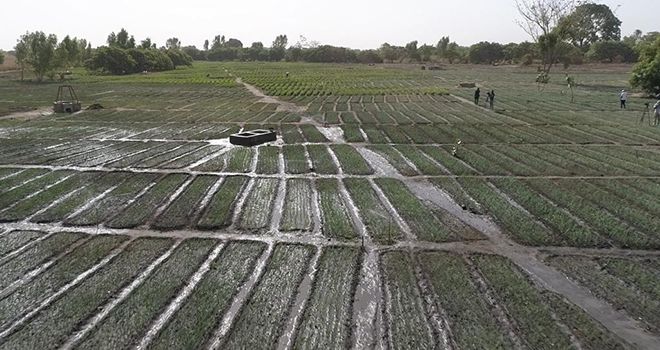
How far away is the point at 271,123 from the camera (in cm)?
3062

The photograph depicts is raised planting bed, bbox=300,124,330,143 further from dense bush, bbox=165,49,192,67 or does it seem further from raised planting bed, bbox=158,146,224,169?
dense bush, bbox=165,49,192,67

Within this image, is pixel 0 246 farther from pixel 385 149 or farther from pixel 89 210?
pixel 385 149

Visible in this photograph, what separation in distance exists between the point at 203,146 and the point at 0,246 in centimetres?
1230

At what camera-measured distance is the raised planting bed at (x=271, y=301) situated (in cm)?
833


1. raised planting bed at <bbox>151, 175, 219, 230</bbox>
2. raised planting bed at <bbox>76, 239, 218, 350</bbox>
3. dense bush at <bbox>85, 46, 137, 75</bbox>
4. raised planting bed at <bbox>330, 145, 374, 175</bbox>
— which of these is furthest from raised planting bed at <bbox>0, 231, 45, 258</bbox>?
dense bush at <bbox>85, 46, 137, 75</bbox>

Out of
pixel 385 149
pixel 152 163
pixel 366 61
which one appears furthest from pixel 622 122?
pixel 366 61

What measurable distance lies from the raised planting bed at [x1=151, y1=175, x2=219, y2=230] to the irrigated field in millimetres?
82

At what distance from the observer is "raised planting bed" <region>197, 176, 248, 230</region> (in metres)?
13.6

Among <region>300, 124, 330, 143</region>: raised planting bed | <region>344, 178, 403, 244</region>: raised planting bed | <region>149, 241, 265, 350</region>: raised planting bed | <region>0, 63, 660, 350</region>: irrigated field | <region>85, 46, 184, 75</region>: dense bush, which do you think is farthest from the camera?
<region>85, 46, 184, 75</region>: dense bush

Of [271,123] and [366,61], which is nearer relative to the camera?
[271,123]

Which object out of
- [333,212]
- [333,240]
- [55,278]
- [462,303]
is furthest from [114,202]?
[462,303]

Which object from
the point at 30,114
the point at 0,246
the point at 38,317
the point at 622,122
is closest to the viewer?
the point at 38,317

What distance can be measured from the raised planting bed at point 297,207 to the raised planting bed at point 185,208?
9.12 feet

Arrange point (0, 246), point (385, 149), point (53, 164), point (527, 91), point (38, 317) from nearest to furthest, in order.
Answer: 1. point (38, 317)
2. point (0, 246)
3. point (53, 164)
4. point (385, 149)
5. point (527, 91)
